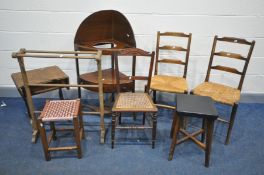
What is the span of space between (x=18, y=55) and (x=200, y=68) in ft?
6.64

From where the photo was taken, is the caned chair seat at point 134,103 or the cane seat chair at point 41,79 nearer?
the caned chair seat at point 134,103

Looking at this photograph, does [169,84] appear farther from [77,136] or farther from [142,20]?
[77,136]

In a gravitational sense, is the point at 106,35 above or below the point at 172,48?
Result: above

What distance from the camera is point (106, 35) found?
8.48 feet

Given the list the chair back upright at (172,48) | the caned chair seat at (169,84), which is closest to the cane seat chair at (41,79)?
the caned chair seat at (169,84)

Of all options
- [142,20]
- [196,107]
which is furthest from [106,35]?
[196,107]

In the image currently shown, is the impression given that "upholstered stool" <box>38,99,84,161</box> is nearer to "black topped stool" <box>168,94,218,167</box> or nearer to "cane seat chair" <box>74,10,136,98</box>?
"cane seat chair" <box>74,10,136,98</box>

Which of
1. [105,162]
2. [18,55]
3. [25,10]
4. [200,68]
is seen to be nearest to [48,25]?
[25,10]

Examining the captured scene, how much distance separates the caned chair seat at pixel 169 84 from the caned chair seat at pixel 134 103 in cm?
19

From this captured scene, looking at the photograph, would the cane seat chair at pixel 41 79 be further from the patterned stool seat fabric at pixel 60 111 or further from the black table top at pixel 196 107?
the black table top at pixel 196 107

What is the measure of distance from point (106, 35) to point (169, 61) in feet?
2.46

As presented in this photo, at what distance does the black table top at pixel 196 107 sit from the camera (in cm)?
184

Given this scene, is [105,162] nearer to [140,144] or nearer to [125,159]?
[125,159]

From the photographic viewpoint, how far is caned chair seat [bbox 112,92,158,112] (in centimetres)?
204
